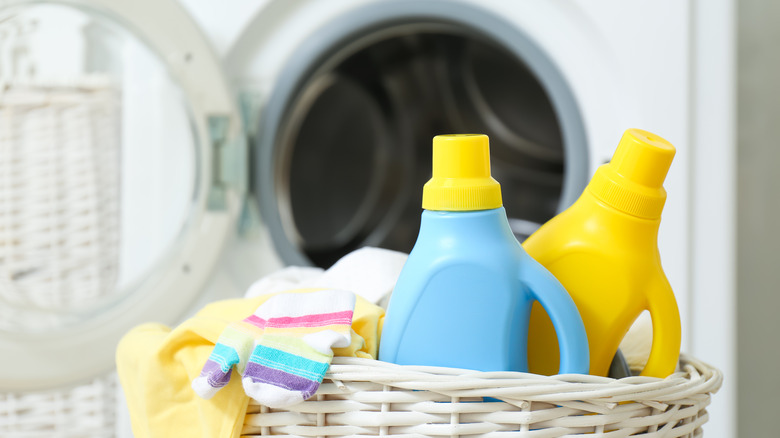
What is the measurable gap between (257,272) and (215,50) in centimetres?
34

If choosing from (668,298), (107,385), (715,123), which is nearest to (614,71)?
(715,123)

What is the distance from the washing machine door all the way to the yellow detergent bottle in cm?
60

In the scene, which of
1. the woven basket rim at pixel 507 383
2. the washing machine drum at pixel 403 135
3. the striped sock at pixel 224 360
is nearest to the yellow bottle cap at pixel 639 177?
the woven basket rim at pixel 507 383

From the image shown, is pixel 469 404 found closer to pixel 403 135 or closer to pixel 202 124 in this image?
pixel 202 124

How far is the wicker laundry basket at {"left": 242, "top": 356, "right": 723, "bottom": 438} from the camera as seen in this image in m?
0.37

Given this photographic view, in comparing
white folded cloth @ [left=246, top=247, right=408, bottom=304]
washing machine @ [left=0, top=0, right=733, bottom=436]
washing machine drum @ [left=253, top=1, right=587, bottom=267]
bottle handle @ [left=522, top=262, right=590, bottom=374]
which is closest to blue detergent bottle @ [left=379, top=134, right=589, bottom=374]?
bottle handle @ [left=522, top=262, right=590, bottom=374]

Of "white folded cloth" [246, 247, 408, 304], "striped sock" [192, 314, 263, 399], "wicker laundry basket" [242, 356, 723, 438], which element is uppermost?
"white folded cloth" [246, 247, 408, 304]

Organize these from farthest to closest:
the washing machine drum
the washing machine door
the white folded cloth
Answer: the washing machine drum → the washing machine door → the white folded cloth

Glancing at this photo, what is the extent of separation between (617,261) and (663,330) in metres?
0.06

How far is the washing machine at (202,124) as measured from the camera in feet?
2.65

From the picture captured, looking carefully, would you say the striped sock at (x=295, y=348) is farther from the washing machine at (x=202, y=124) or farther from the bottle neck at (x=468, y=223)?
the washing machine at (x=202, y=124)

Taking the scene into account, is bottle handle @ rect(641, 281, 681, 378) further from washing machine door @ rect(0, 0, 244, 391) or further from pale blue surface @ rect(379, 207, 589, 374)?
washing machine door @ rect(0, 0, 244, 391)

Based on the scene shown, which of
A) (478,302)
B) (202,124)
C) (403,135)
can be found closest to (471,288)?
(478,302)

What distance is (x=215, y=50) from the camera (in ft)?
3.22
